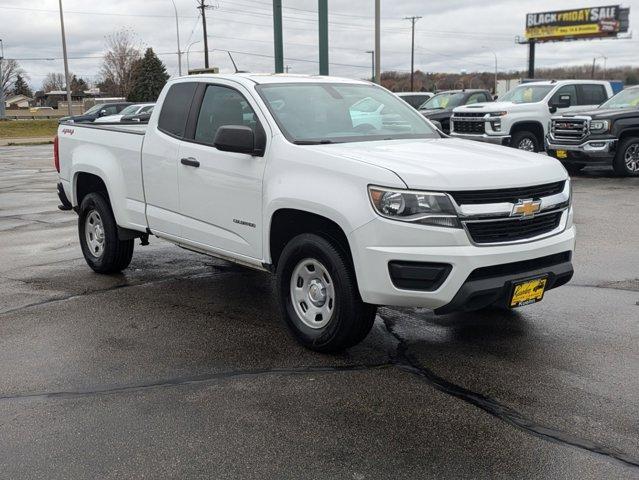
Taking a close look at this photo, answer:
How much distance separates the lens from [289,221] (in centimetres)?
517

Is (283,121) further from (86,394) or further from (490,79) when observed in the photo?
(490,79)

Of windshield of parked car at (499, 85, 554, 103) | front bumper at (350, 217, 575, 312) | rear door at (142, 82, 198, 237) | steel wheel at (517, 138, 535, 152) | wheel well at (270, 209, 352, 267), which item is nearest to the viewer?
front bumper at (350, 217, 575, 312)

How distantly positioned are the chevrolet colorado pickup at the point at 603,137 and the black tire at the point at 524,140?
5.08 ft

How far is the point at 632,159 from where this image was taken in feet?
50.4

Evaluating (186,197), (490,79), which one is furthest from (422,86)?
(186,197)

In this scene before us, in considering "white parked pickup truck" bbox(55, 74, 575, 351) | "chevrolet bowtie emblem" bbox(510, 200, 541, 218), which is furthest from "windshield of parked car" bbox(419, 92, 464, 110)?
"chevrolet bowtie emblem" bbox(510, 200, 541, 218)

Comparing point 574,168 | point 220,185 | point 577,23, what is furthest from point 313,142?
point 577,23

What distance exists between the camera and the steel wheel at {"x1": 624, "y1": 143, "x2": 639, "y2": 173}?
15.3m

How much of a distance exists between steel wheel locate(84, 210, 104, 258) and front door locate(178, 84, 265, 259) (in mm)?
1735

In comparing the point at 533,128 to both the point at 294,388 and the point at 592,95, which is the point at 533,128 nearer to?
the point at 592,95

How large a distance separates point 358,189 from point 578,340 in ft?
6.85

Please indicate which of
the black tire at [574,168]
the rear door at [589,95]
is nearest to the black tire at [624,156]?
the black tire at [574,168]

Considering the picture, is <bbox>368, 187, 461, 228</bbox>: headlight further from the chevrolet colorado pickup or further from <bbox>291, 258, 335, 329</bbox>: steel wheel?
the chevrolet colorado pickup

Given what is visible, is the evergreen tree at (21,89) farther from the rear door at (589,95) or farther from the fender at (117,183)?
the fender at (117,183)
